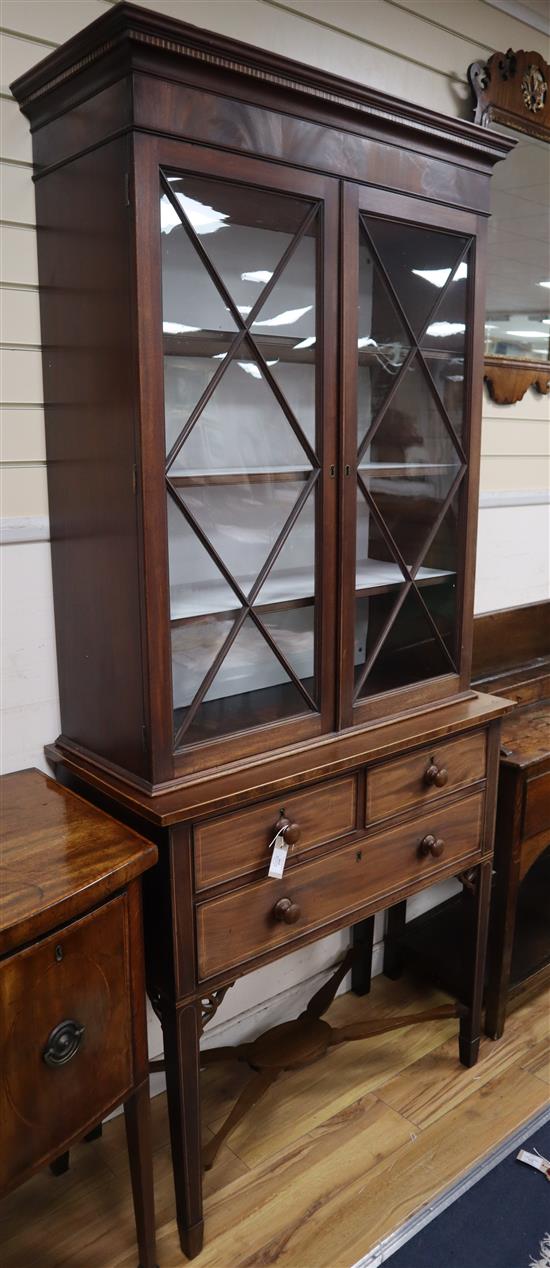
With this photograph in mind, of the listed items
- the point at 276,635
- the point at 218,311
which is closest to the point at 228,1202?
the point at 276,635

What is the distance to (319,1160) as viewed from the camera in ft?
6.05

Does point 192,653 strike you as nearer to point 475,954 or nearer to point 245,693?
point 245,693

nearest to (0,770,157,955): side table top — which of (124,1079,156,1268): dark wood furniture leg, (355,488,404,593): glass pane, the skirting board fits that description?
(124,1079,156,1268): dark wood furniture leg

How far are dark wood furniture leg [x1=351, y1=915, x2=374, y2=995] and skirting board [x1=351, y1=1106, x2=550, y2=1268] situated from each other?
1.79 ft

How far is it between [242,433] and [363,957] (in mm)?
1463

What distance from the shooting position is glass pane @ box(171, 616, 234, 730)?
4.77 ft

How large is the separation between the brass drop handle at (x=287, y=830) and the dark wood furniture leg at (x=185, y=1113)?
0.31 meters

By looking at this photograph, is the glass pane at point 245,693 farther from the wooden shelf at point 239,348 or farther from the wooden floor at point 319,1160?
the wooden floor at point 319,1160

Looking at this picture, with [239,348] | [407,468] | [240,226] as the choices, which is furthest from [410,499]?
[240,226]

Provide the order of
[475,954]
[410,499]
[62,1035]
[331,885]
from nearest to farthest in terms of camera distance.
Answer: [62,1035] < [331,885] < [410,499] < [475,954]

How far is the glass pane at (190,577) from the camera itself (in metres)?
1.42

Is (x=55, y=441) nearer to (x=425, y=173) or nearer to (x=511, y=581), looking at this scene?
(x=425, y=173)

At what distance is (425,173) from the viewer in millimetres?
1657

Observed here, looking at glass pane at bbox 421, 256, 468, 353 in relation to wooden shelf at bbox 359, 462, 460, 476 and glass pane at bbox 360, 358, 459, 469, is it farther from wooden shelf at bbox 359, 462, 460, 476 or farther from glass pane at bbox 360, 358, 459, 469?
wooden shelf at bbox 359, 462, 460, 476
